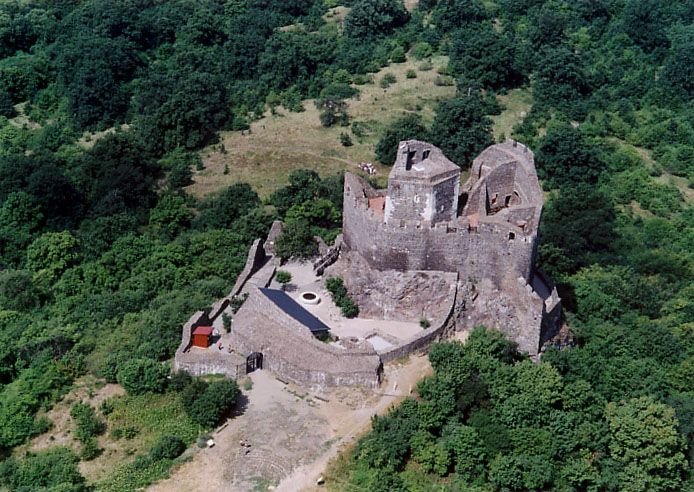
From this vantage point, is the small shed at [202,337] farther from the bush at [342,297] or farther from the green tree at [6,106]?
the green tree at [6,106]

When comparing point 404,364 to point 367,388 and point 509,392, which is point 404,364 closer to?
point 367,388

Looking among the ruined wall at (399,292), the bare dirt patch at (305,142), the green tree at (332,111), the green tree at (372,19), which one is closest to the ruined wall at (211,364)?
the ruined wall at (399,292)

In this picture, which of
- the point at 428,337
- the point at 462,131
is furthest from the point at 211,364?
the point at 462,131

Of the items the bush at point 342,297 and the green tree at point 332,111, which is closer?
the bush at point 342,297

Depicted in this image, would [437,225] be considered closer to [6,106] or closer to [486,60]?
[486,60]

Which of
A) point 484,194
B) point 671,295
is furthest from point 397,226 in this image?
point 671,295

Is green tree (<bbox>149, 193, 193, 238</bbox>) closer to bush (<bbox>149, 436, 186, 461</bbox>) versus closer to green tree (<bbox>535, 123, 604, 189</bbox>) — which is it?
bush (<bbox>149, 436, 186, 461</bbox>)

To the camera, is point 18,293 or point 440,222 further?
point 18,293
